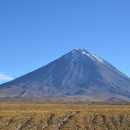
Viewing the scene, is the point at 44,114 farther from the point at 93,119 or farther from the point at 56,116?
the point at 93,119

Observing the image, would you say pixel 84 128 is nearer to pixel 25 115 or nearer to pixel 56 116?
pixel 56 116

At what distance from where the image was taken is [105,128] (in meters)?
67.3

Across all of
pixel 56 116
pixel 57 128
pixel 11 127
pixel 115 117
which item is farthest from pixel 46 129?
pixel 115 117

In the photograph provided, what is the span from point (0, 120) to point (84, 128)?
17.9 meters

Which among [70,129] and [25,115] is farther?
[25,115]

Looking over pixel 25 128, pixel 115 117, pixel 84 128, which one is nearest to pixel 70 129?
pixel 84 128

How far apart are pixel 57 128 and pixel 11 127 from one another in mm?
8488

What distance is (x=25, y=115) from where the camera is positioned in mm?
80312

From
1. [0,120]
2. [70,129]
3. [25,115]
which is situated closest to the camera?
[70,129]

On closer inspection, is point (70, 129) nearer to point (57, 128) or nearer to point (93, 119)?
point (57, 128)

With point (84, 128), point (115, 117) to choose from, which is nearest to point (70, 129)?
point (84, 128)

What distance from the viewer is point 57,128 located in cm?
6769

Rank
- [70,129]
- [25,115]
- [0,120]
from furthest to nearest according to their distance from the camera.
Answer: [25,115]
[0,120]
[70,129]

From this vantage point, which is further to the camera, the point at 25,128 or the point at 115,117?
the point at 115,117
